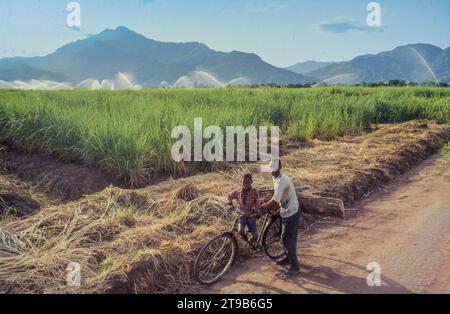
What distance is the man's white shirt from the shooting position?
4.77m

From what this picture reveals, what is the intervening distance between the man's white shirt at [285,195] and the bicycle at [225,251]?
0.83 ft

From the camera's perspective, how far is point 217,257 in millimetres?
4953

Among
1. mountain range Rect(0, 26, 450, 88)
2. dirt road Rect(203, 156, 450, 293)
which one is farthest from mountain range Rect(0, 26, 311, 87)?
dirt road Rect(203, 156, 450, 293)

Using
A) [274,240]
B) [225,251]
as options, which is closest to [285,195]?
[274,240]

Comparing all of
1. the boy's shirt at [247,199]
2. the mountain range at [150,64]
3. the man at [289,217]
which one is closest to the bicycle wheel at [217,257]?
the boy's shirt at [247,199]

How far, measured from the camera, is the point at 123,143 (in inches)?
318

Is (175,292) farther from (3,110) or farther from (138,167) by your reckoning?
(3,110)

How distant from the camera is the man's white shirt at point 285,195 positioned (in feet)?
15.6

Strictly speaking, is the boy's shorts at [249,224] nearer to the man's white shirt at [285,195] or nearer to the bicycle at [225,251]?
the bicycle at [225,251]

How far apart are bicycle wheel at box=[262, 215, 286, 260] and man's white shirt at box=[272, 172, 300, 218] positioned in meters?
0.28

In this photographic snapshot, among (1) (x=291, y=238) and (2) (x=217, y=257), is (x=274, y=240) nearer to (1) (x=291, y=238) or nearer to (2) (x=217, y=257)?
(1) (x=291, y=238)
